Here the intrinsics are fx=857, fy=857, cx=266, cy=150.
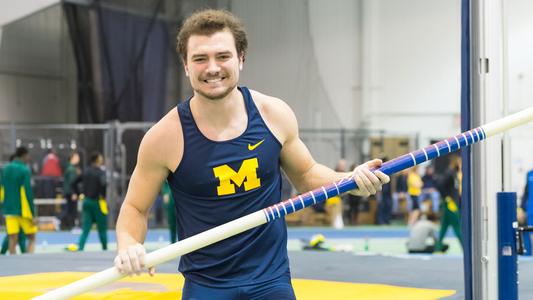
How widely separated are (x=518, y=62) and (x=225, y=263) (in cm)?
1466

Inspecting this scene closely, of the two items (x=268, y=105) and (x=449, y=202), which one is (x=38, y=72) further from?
(x=268, y=105)

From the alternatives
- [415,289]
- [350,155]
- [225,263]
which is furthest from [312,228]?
[225,263]

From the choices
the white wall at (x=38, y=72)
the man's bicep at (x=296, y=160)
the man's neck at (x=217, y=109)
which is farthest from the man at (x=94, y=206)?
the man's neck at (x=217, y=109)

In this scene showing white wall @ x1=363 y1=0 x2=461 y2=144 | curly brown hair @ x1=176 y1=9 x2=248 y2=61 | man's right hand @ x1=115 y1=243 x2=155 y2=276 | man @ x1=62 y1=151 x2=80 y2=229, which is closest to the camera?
man's right hand @ x1=115 y1=243 x2=155 y2=276

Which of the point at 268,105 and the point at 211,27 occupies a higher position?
the point at 211,27

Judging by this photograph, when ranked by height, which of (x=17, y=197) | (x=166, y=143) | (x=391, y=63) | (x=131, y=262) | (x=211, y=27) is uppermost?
(x=391, y=63)

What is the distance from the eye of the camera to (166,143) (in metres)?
2.44

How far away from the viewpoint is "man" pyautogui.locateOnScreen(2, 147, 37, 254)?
342 inches

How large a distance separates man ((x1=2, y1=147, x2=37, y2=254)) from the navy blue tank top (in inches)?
257

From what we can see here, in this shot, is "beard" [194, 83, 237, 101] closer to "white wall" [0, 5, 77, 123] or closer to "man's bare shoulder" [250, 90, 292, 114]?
"man's bare shoulder" [250, 90, 292, 114]

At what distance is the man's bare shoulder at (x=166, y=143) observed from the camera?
2.44 metres

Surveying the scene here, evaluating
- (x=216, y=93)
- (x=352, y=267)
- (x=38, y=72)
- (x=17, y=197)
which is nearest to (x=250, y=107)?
(x=216, y=93)

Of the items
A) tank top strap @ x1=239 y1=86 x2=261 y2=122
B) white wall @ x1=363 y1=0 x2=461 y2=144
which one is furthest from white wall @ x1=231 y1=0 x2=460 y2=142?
tank top strap @ x1=239 y1=86 x2=261 y2=122

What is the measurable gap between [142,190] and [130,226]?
0.11 m
